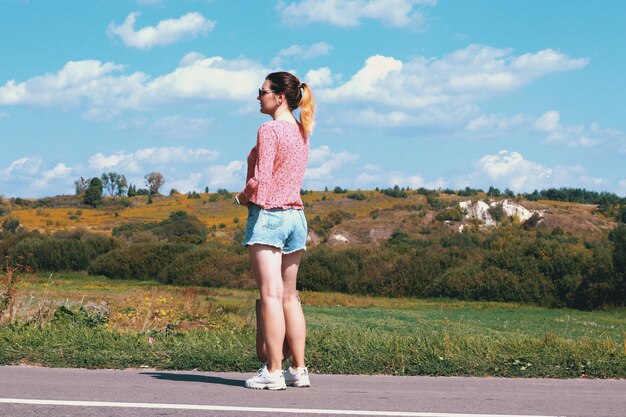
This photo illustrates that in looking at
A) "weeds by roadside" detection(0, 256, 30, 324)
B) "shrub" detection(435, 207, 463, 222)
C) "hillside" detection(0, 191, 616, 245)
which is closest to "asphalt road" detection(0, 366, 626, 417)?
"weeds by roadside" detection(0, 256, 30, 324)

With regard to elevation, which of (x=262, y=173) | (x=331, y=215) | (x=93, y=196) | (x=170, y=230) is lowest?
(x=170, y=230)

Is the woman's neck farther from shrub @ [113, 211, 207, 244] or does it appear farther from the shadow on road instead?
shrub @ [113, 211, 207, 244]

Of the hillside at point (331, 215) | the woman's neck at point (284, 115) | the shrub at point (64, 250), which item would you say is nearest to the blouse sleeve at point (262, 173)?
the woman's neck at point (284, 115)

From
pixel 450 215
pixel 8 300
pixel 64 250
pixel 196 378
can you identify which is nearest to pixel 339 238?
pixel 450 215

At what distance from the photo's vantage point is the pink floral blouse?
6473mm

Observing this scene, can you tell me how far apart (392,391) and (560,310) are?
5535 centimetres

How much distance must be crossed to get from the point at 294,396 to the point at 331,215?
11370 centimetres

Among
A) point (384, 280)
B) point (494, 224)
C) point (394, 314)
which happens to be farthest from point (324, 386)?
point (494, 224)

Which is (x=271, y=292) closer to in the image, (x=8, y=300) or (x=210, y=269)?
(x=8, y=300)

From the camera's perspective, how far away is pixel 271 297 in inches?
259

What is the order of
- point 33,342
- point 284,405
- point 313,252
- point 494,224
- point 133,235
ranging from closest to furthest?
point 284,405 → point 33,342 → point 313,252 → point 133,235 → point 494,224

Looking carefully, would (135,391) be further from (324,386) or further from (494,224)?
(494,224)

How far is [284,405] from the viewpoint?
5.82m

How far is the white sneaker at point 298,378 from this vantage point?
6613mm
